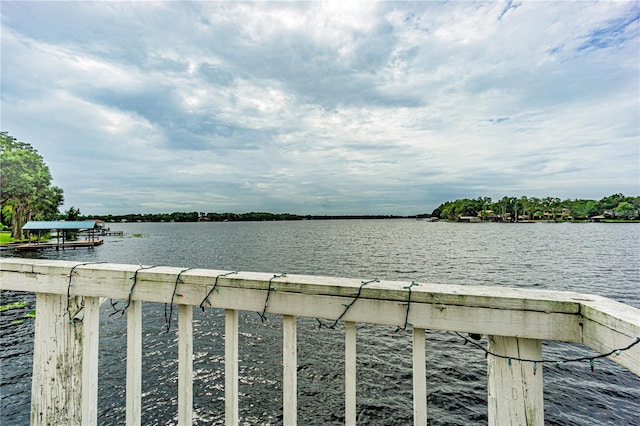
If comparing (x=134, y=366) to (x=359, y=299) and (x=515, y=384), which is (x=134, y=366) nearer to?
(x=359, y=299)

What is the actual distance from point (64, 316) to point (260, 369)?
28.3 feet

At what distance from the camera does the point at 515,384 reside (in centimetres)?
131

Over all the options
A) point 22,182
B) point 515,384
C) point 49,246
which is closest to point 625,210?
point 515,384

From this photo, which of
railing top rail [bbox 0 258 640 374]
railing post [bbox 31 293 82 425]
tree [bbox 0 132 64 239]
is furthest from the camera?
tree [bbox 0 132 64 239]

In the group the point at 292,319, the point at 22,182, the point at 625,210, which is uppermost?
the point at 22,182

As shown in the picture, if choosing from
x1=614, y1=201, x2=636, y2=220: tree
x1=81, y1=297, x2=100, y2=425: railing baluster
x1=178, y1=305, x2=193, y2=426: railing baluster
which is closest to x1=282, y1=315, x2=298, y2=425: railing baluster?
x1=178, y1=305, x2=193, y2=426: railing baluster

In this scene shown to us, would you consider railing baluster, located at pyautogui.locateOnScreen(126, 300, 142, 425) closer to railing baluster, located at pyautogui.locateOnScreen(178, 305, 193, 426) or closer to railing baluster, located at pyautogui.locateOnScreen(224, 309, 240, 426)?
railing baluster, located at pyautogui.locateOnScreen(178, 305, 193, 426)

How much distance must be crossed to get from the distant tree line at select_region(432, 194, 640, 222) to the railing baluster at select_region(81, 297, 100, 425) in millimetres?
162359

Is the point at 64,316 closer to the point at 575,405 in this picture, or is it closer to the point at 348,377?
the point at 348,377

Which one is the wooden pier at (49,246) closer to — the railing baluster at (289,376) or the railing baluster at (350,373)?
the railing baluster at (289,376)

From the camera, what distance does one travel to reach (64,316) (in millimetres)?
1862

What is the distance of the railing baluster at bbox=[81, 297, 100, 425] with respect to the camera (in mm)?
1817

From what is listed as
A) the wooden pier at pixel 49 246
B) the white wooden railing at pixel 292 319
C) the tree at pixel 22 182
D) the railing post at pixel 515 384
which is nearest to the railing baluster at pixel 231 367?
the white wooden railing at pixel 292 319

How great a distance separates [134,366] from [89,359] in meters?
0.36
